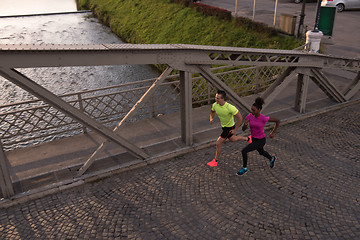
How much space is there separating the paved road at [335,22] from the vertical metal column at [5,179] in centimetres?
1447

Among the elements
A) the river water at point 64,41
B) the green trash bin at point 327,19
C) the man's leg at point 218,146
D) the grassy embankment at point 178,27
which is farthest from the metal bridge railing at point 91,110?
the river water at point 64,41

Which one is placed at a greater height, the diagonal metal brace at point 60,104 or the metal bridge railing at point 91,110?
the diagonal metal brace at point 60,104

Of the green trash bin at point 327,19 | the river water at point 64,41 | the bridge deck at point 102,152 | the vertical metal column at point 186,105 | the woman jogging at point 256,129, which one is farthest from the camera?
the river water at point 64,41

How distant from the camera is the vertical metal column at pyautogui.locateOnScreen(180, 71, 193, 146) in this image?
7.40 m

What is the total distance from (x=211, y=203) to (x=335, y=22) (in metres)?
19.2

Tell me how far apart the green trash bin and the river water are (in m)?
9.10

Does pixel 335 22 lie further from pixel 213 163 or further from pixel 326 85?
pixel 213 163

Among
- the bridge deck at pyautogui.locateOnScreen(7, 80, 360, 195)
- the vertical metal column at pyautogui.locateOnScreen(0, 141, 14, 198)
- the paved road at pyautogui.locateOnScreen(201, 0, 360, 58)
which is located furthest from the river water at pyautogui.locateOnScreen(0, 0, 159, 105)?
the vertical metal column at pyautogui.locateOnScreen(0, 141, 14, 198)

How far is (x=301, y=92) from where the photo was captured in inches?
378

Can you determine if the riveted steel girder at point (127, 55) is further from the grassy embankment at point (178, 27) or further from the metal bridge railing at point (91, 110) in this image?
the grassy embankment at point (178, 27)

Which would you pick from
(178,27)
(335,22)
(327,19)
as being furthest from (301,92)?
(178,27)

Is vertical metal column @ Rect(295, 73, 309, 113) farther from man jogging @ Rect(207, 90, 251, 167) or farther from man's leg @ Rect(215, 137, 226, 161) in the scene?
man's leg @ Rect(215, 137, 226, 161)

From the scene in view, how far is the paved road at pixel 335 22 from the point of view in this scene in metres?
16.7

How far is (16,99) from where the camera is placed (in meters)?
16.2
